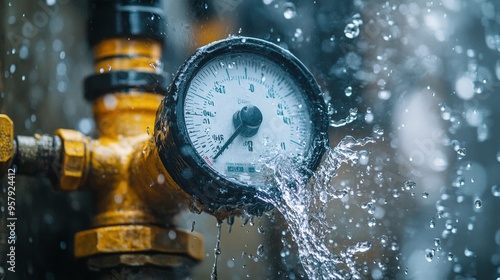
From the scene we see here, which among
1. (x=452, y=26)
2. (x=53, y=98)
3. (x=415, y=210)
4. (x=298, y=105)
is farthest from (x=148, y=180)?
(x=452, y=26)

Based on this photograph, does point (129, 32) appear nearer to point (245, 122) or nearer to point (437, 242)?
point (245, 122)

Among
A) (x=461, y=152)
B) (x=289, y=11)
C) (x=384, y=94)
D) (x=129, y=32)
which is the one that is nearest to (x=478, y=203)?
(x=461, y=152)

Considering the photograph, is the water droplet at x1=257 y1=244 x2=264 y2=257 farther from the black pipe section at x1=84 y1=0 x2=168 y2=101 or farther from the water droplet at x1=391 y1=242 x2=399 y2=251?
the water droplet at x1=391 y1=242 x2=399 y2=251

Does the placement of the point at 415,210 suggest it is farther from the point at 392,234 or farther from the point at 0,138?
the point at 0,138

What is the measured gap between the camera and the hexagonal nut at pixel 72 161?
95 cm

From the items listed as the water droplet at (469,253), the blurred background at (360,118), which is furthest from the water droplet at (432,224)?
the water droplet at (469,253)

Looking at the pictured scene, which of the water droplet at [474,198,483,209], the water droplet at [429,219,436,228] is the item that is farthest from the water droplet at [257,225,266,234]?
the water droplet at [474,198,483,209]

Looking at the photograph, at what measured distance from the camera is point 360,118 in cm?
134

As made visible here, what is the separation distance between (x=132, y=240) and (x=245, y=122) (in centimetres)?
24

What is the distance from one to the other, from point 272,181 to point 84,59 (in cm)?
45

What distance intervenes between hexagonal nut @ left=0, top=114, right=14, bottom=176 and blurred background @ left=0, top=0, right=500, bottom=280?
0.04m

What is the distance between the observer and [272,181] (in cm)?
85

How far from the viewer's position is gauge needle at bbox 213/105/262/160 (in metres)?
0.85

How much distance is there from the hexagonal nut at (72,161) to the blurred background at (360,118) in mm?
78
